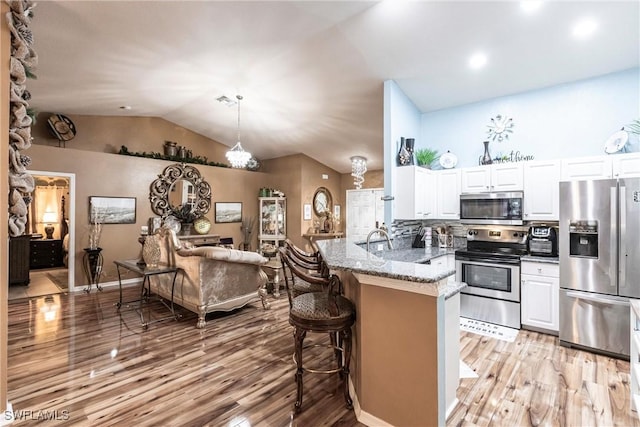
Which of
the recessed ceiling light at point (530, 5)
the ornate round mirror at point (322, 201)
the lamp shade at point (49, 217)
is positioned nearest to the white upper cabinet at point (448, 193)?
the recessed ceiling light at point (530, 5)

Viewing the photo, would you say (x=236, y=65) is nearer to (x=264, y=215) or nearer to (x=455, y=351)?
(x=455, y=351)

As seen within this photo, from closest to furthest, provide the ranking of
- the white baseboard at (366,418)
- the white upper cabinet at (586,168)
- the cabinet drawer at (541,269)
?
the white baseboard at (366,418)
the white upper cabinet at (586,168)
the cabinet drawer at (541,269)

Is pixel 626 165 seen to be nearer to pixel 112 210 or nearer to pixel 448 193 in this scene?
pixel 448 193

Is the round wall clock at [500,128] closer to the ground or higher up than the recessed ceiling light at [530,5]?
closer to the ground

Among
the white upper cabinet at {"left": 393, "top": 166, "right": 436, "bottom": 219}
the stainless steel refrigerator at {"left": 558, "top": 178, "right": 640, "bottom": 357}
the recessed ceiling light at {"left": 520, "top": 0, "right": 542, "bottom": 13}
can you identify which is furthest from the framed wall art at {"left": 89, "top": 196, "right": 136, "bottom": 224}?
the stainless steel refrigerator at {"left": 558, "top": 178, "right": 640, "bottom": 357}

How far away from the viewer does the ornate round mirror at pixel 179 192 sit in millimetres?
6392

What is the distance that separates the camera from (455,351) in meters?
1.91

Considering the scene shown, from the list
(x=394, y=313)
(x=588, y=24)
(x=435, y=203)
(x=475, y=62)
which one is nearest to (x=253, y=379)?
(x=394, y=313)

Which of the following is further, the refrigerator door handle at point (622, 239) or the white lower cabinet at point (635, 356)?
the refrigerator door handle at point (622, 239)

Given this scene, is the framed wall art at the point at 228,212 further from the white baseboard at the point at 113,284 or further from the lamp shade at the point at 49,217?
the lamp shade at the point at 49,217

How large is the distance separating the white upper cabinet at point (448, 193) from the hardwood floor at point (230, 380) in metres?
1.74

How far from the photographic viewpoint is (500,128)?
4.22 metres

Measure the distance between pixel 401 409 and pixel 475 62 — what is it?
364cm

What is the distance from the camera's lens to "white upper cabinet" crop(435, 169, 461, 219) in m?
4.29
